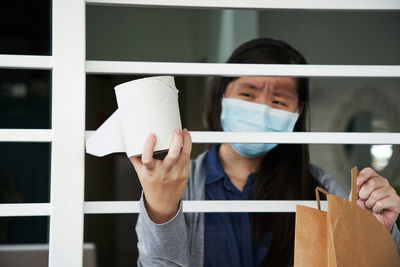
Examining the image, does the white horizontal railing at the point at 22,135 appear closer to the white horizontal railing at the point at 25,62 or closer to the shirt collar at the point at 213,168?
the white horizontal railing at the point at 25,62

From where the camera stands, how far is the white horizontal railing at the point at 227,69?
945mm

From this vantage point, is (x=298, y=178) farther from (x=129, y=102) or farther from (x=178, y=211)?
(x=129, y=102)

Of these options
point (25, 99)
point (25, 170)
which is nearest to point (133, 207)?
point (25, 170)

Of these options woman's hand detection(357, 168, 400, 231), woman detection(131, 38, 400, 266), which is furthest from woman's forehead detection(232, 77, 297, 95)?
woman's hand detection(357, 168, 400, 231)

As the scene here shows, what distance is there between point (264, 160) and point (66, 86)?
0.81 metres

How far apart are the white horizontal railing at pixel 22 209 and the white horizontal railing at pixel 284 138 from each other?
18 centimetres

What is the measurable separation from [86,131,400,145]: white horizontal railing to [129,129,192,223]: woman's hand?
0.15 meters

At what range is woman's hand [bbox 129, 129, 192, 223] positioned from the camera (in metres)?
0.75

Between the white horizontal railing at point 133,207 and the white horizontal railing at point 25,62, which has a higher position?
the white horizontal railing at point 25,62

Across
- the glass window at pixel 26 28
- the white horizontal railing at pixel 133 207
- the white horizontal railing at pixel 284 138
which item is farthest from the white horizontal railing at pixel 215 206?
the glass window at pixel 26 28

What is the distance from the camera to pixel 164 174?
800 mm

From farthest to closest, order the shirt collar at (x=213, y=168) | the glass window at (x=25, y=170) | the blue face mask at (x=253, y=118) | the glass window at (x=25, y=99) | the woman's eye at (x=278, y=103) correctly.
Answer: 1. the glass window at (x=25, y=99)
2. the glass window at (x=25, y=170)
3. the shirt collar at (x=213, y=168)
4. the woman's eye at (x=278, y=103)
5. the blue face mask at (x=253, y=118)

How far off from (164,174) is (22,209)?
329 mm

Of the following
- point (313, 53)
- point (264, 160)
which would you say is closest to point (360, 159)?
point (313, 53)
